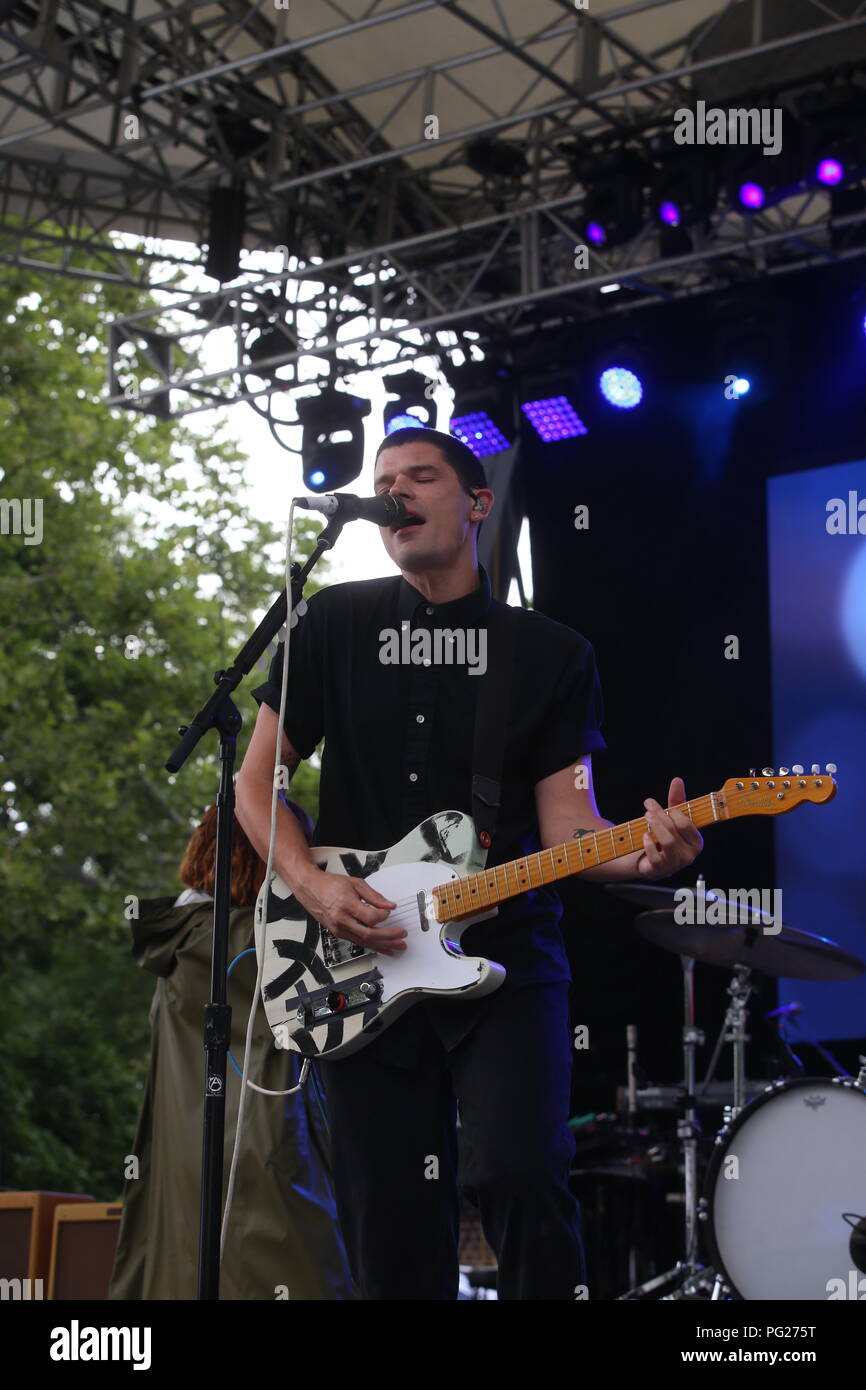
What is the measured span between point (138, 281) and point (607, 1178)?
5257 millimetres

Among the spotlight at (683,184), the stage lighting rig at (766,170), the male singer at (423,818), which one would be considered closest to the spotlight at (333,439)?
the spotlight at (683,184)

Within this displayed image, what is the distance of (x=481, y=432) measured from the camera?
7910 millimetres

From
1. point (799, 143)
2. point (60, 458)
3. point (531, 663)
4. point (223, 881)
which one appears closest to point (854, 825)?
point (799, 143)

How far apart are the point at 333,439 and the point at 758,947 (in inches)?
149

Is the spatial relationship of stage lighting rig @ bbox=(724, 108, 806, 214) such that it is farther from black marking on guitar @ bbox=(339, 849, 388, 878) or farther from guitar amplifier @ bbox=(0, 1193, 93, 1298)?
guitar amplifier @ bbox=(0, 1193, 93, 1298)

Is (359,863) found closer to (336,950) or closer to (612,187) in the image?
(336,950)

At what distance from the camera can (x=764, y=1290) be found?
4832 mm

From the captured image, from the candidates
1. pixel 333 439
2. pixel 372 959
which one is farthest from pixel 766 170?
pixel 372 959

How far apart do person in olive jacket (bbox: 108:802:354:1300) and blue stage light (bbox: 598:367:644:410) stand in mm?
4001

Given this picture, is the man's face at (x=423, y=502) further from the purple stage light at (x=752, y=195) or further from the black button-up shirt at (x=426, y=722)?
the purple stage light at (x=752, y=195)

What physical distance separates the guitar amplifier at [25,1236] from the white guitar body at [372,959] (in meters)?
1.98

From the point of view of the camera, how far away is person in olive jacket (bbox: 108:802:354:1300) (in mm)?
4000

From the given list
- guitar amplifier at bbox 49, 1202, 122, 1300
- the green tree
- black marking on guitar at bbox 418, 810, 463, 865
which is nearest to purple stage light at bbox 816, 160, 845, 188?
black marking on guitar at bbox 418, 810, 463, 865

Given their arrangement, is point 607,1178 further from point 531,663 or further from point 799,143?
point 799,143
